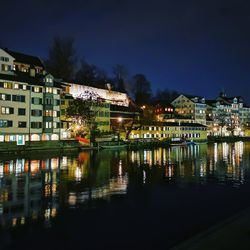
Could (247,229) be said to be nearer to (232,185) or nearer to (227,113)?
(232,185)

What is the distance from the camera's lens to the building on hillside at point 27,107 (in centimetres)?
5838

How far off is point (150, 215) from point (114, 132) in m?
68.3

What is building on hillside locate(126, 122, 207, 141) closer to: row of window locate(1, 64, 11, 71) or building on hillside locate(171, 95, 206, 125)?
building on hillside locate(171, 95, 206, 125)

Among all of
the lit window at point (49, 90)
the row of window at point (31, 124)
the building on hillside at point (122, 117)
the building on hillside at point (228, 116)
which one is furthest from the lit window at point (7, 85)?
the building on hillside at point (228, 116)

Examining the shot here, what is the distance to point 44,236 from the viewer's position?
44.4ft

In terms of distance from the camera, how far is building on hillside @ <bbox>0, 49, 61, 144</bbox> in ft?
192

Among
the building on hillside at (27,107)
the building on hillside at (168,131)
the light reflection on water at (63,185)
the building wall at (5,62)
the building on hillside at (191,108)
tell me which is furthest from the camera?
the building on hillside at (191,108)

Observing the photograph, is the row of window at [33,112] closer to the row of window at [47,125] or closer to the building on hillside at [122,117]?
the row of window at [47,125]

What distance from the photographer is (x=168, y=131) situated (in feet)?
355

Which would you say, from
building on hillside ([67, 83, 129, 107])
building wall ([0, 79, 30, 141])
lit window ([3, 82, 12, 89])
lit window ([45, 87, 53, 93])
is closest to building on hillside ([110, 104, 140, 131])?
building on hillside ([67, 83, 129, 107])

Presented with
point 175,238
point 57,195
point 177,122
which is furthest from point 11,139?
point 177,122

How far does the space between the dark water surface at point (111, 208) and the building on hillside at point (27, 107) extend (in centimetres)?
2997

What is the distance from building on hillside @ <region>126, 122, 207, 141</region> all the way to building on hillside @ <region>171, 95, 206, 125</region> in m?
13.2

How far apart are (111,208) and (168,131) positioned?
9128cm
